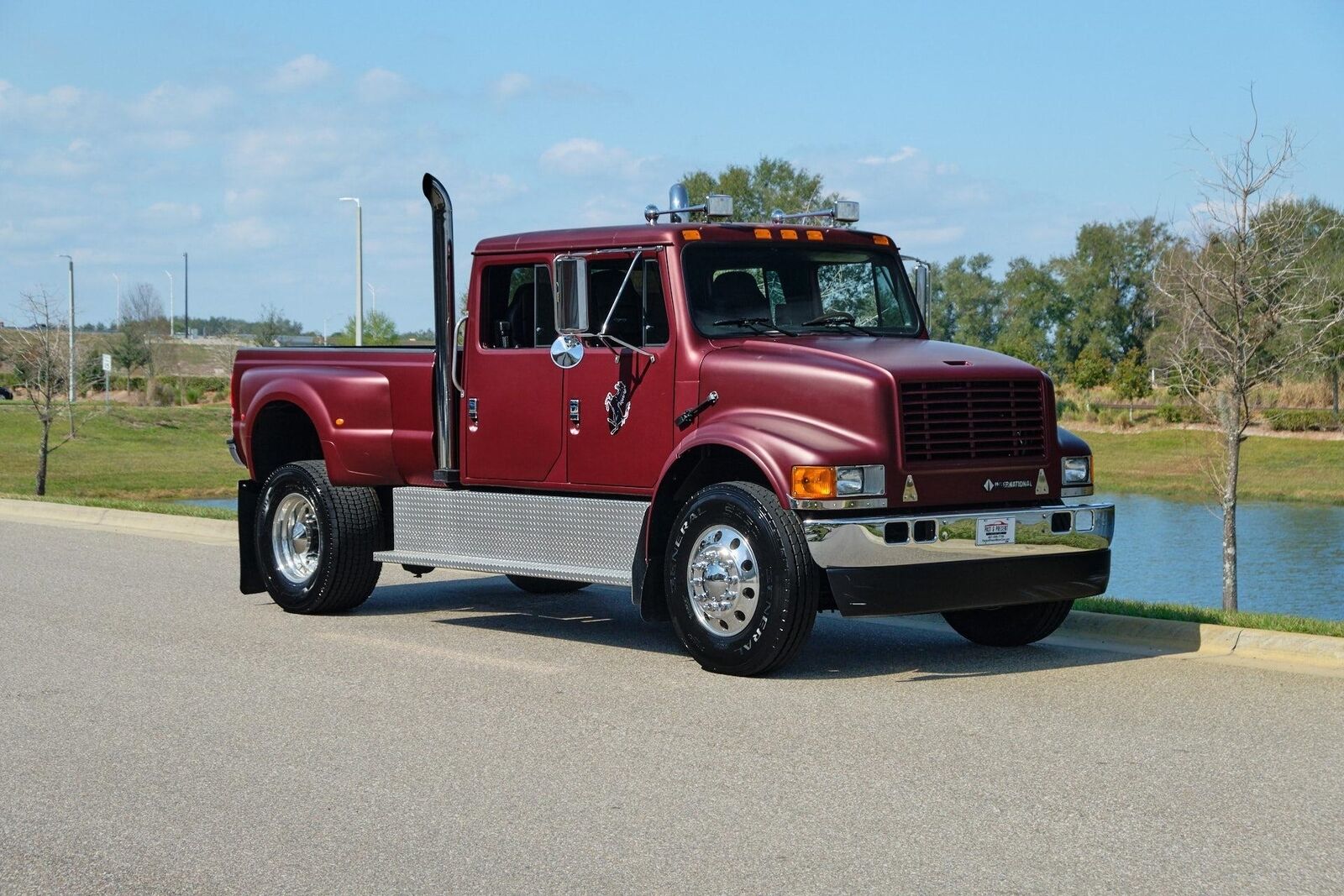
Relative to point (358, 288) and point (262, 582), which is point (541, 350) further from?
point (358, 288)

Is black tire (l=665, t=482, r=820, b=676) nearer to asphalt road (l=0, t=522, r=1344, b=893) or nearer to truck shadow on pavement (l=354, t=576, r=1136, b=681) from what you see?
asphalt road (l=0, t=522, r=1344, b=893)

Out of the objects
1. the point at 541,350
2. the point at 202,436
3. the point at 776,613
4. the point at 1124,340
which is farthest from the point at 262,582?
the point at 1124,340

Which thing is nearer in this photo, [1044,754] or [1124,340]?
[1044,754]

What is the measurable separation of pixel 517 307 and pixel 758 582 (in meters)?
2.90

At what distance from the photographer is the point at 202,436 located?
197ft

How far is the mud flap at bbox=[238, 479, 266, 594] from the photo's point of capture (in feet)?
39.2

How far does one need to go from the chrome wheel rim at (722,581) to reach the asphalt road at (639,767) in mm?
326

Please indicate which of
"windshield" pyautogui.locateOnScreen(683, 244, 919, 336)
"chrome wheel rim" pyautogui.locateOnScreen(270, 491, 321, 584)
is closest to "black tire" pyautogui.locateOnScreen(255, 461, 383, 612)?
"chrome wheel rim" pyautogui.locateOnScreen(270, 491, 321, 584)

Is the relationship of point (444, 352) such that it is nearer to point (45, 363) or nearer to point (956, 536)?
point (956, 536)

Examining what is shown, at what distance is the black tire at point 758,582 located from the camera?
8.33m

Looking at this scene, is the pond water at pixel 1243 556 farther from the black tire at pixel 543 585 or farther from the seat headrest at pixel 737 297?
the seat headrest at pixel 737 297

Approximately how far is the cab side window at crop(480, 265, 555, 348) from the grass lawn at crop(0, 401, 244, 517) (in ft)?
91.5

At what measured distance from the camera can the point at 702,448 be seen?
9.08 m

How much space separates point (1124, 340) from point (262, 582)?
86.7m
